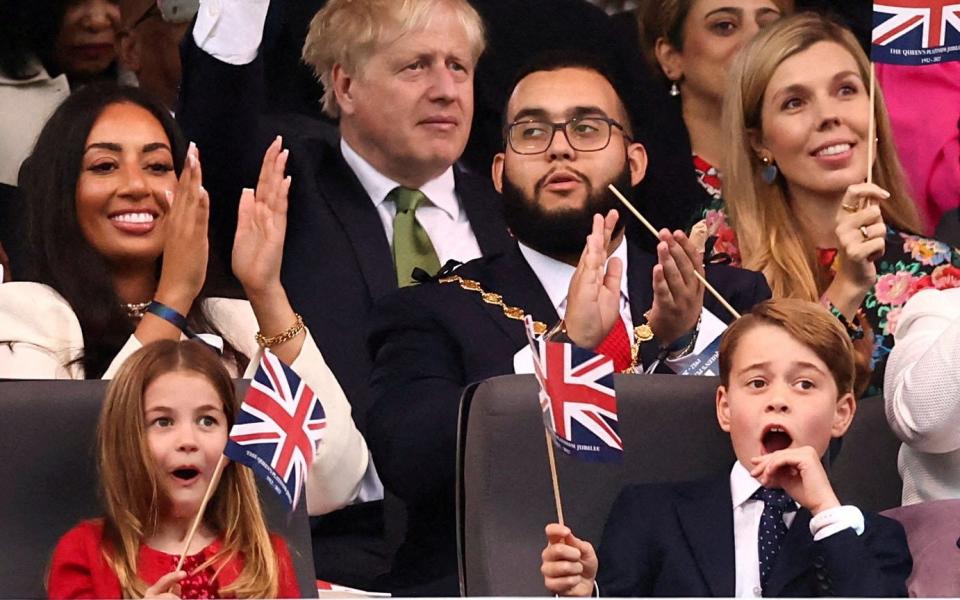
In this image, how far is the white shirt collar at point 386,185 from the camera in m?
4.59

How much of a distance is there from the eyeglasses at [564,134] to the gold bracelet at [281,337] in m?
0.59

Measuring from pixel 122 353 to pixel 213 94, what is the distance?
75 centimetres

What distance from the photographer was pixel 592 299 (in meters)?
3.89

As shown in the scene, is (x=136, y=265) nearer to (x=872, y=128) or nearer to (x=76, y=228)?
(x=76, y=228)

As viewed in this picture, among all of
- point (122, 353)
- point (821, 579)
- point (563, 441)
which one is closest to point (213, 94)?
point (122, 353)

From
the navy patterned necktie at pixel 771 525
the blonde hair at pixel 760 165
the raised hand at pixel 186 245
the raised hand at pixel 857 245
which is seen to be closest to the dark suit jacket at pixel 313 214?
the raised hand at pixel 186 245

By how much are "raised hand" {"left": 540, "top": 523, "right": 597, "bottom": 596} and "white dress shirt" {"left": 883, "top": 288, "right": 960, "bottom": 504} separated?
2.48ft

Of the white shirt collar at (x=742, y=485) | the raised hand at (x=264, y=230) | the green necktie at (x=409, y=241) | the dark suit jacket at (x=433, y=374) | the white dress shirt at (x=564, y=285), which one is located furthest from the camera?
the green necktie at (x=409, y=241)

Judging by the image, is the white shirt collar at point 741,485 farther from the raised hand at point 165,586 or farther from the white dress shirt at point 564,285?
the raised hand at point 165,586

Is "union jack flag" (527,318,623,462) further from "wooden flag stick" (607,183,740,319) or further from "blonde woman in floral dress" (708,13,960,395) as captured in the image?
"blonde woman in floral dress" (708,13,960,395)

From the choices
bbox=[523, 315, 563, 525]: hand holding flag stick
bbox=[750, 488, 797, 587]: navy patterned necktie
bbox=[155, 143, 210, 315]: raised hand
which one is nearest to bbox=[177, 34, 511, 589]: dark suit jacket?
bbox=[155, 143, 210, 315]: raised hand

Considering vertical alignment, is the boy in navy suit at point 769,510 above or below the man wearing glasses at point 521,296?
below

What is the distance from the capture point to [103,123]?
14.0 ft

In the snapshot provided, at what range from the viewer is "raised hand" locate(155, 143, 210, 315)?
405 centimetres
